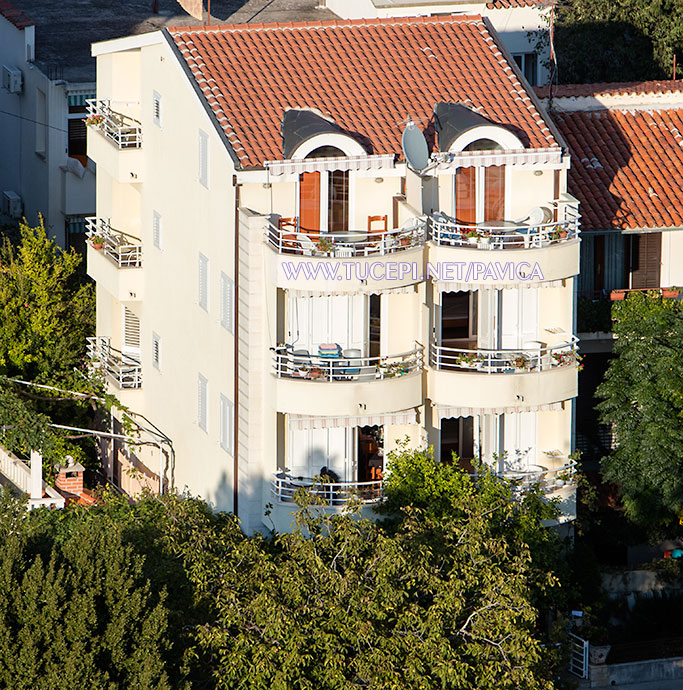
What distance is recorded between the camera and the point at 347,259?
161ft

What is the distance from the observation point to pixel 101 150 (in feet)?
193

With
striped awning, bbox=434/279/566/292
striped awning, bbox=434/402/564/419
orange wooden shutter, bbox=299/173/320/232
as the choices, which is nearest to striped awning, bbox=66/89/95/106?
orange wooden shutter, bbox=299/173/320/232

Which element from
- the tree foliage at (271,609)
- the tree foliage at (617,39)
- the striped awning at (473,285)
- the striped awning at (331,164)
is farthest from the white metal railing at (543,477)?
the tree foliage at (617,39)

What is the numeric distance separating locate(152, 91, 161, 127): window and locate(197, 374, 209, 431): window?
7462 mm

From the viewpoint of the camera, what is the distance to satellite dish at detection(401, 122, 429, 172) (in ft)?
163

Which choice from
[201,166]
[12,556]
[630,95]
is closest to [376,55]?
[201,166]

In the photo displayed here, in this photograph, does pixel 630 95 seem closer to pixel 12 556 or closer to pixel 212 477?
pixel 212 477

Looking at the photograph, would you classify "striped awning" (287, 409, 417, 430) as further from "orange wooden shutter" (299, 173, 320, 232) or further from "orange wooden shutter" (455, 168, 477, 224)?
"orange wooden shutter" (455, 168, 477, 224)

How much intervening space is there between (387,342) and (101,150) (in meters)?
12.8

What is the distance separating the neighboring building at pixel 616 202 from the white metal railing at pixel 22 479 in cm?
1505

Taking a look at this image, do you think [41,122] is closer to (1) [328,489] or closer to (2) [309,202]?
(2) [309,202]

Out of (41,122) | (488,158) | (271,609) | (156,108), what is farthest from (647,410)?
(41,122)

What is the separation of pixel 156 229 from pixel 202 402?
5.91 metres

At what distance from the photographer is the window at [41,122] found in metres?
71.1
